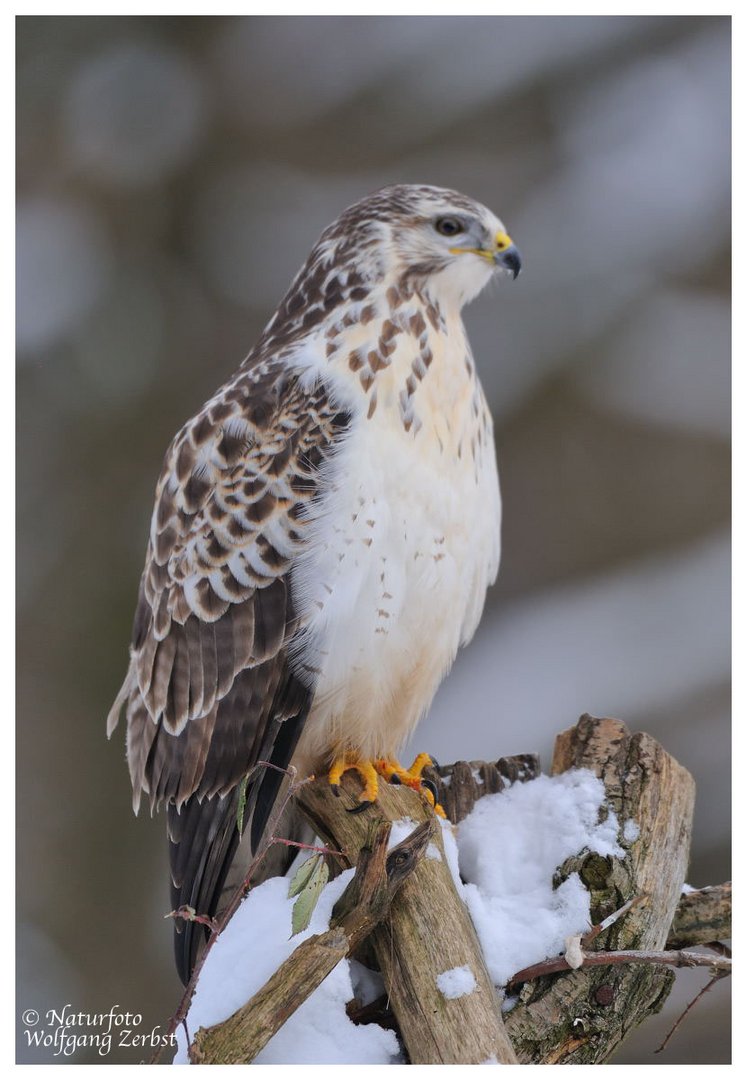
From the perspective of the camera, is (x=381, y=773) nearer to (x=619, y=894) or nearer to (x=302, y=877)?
(x=619, y=894)

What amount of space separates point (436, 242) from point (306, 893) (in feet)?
5.34

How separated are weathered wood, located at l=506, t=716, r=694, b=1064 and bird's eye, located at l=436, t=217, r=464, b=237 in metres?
1.23

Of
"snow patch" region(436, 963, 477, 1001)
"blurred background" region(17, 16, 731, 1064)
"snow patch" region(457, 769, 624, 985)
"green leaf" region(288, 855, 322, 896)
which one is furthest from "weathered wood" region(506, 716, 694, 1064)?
"blurred background" region(17, 16, 731, 1064)

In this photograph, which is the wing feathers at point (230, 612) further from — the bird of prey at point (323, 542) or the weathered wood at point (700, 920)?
the weathered wood at point (700, 920)

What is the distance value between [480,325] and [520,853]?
3.14 metres

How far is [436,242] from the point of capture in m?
2.93

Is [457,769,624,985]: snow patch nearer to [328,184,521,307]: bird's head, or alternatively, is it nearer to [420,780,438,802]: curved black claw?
[420,780,438,802]: curved black claw

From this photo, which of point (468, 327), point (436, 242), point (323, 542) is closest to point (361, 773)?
point (323, 542)

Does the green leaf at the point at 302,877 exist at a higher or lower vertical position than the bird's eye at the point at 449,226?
lower

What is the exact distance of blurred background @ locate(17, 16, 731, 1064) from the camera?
4.00m

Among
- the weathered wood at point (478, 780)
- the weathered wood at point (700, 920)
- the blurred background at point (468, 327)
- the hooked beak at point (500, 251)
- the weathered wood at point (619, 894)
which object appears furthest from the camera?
the blurred background at point (468, 327)

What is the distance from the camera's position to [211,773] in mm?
2705

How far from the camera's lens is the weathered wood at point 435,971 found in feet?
7.14

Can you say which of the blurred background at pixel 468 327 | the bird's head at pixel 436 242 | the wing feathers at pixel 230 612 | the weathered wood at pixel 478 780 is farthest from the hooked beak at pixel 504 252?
the weathered wood at pixel 478 780
